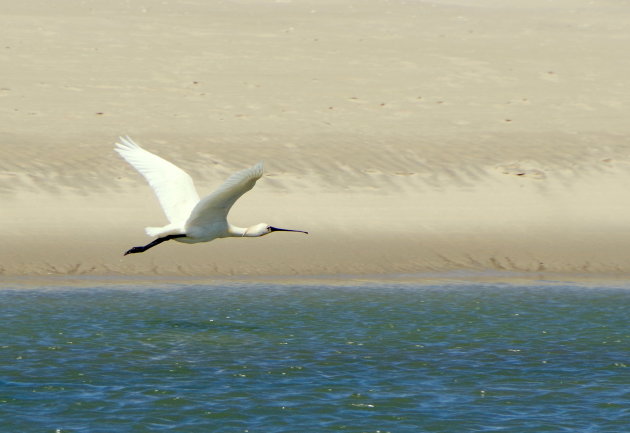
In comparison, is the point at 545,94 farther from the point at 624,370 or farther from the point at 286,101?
the point at 624,370

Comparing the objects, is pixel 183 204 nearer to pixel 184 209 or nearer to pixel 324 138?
pixel 184 209

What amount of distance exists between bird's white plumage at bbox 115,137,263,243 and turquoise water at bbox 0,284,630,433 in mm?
974

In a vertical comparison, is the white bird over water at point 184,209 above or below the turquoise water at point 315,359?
above

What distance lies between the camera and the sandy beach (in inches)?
619

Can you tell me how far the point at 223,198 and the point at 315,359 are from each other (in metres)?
1.83

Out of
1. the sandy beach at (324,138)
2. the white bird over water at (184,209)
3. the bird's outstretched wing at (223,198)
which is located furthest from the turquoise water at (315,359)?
the sandy beach at (324,138)

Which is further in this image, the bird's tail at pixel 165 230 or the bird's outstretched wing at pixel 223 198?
the bird's tail at pixel 165 230

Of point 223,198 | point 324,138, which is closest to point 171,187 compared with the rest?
point 223,198

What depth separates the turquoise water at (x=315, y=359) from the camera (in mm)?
8797

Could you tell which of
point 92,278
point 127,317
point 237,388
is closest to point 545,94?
point 92,278

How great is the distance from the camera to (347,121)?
2089cm

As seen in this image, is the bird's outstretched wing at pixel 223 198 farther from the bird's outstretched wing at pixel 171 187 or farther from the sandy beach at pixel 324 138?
the sandy beach at pixel 324 138

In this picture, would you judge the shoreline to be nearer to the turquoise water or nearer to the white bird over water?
the turquoise water

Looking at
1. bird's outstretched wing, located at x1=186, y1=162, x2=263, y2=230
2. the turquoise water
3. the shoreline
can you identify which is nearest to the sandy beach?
the shoreline
